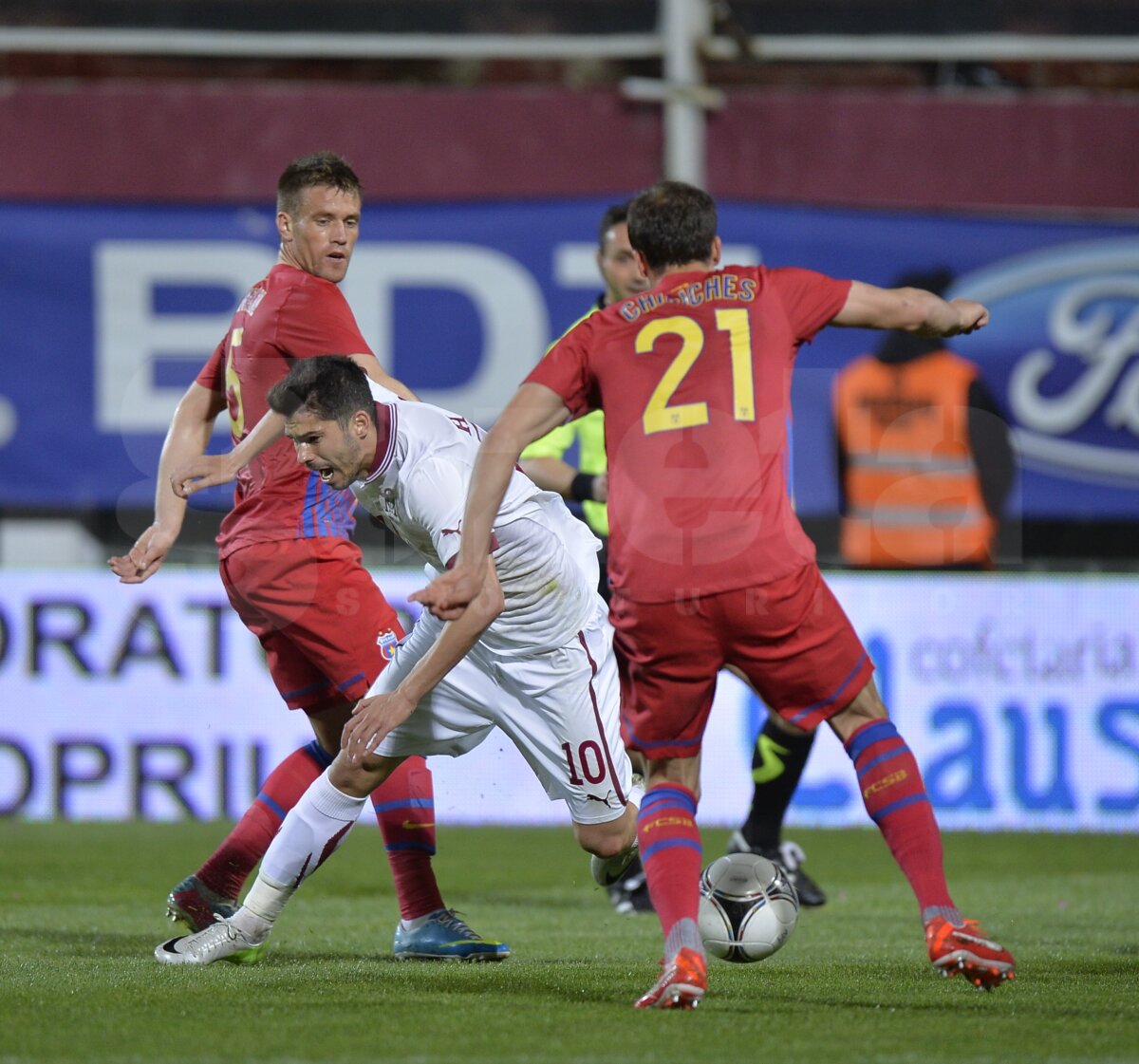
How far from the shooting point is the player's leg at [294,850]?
200 inches

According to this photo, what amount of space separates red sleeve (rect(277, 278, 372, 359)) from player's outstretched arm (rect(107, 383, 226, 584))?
467 millimetres

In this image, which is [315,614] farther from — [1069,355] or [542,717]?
[1069,355]

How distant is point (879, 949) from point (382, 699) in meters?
1.90

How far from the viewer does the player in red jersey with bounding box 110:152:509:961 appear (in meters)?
5.45

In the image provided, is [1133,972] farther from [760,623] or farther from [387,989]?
[387,989]

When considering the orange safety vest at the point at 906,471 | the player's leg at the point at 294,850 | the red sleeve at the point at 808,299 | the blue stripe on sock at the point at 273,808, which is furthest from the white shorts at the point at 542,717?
the orange safety vest at the point at 906,471

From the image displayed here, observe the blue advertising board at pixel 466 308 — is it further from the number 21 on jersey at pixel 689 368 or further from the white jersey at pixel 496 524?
the number 21 on jersey at pixel 689 368

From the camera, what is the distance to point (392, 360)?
36.6 feet

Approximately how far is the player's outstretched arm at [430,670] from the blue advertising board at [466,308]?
20.5 feet

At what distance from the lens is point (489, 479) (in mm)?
4352

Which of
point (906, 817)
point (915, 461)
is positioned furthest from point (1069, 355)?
point (906, 817)

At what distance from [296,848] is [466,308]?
256 inches

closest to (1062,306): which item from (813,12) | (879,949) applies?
(813,12)

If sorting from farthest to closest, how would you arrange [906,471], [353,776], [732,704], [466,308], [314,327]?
[466,308]
[906,471]
[732,704]
[314,327]
[353,776]
